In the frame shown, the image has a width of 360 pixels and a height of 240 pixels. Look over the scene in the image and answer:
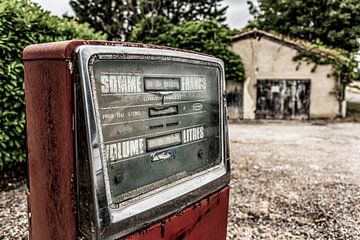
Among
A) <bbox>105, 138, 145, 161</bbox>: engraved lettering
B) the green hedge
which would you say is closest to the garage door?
the green hedge

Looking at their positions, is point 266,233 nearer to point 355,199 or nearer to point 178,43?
point 355,199

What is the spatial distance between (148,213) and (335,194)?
350 cm

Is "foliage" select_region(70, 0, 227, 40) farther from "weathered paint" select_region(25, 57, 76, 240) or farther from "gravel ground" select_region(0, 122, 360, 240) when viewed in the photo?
"weathered paint" select_region(25, 57, 76, 240)

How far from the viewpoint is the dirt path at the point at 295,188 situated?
A: 3.21 meters

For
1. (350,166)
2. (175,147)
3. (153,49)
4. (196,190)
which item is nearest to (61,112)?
(153,49)

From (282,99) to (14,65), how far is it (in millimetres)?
10369

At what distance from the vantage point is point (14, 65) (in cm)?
405

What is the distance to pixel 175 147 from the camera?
67.6 inches

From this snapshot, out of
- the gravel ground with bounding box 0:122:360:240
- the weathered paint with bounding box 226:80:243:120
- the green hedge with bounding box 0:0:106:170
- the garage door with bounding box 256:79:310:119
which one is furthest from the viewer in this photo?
the weathered paint with bounding box 226:80:243:120

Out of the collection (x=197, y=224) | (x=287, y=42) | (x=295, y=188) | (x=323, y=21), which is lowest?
(x=295, y=188)

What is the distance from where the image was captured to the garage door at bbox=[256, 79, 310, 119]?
491 inches

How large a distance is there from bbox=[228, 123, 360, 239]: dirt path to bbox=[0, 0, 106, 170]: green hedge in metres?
2.79

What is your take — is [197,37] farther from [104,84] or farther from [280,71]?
[104,84]

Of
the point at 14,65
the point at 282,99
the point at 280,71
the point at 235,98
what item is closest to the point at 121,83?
the point at 14,65
